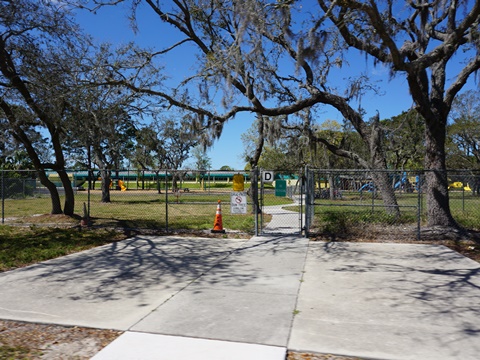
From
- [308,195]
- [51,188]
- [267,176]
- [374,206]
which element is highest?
[267,176]

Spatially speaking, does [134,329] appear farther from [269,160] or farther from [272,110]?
[269,160]

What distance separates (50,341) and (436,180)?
1121 cm

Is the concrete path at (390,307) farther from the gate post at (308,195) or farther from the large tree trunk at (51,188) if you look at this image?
the large tree trunk at (51,188)

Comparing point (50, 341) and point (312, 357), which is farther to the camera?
point (50, 341)

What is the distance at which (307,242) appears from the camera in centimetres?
1111

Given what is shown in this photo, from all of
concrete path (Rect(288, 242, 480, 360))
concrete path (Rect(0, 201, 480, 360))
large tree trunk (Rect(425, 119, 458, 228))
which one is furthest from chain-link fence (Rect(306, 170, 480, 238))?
concrete path (Rect(288, 242, 480, 360))

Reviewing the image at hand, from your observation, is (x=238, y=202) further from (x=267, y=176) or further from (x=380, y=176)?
(x=380, y=176)

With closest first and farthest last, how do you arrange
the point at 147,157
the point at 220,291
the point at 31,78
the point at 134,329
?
1. the point at 134,329
2. the point at 220,291
3. the point at 31,78
4. the point at 147,157

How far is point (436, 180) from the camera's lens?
12.0 metres

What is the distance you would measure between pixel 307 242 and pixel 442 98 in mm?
6386


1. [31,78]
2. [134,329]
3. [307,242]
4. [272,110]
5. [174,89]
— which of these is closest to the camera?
[134,329]

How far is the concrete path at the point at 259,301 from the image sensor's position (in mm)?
4359

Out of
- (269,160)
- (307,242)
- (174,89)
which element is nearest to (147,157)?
(269,160)

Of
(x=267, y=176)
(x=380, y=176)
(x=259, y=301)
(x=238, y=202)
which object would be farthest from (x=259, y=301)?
(x=380, y=176)
